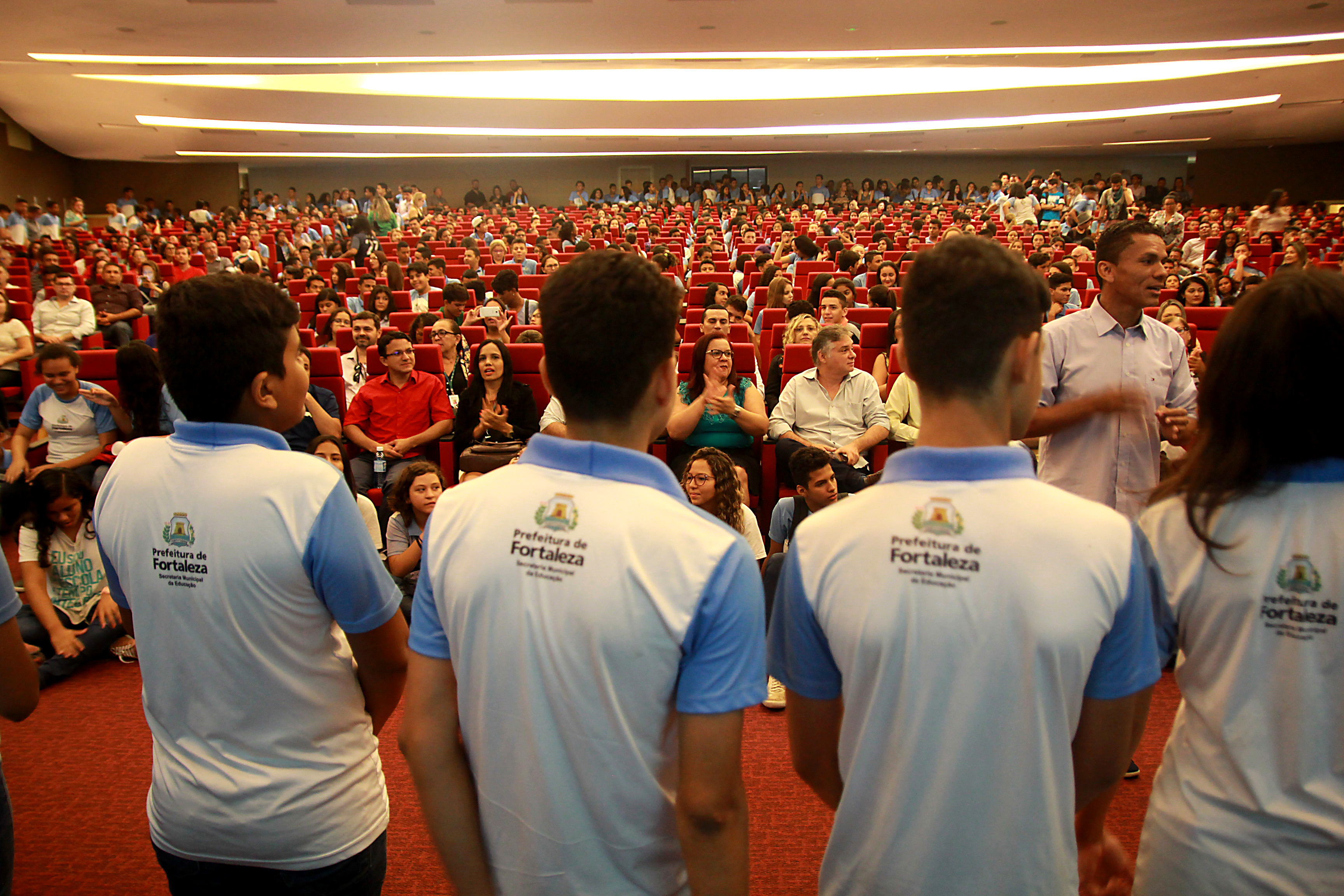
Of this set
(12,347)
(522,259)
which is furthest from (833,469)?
(522,259)

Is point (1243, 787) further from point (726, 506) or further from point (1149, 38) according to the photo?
point (1149, 38)

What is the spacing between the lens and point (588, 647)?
2.90ft

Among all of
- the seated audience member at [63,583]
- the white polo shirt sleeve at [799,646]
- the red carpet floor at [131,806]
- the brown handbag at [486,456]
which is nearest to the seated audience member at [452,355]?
the brown handbag at [486,456]

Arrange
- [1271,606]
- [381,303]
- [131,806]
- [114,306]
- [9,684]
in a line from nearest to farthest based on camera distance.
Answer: [1271,606] < [9,684] < [131,806] < [381,303] < [114,306]

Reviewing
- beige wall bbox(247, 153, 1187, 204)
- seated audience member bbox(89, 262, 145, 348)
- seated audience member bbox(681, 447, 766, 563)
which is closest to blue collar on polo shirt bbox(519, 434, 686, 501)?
seated audience member bbox(681, 447, 766, 563)

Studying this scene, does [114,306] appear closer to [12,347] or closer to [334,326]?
[12,347]

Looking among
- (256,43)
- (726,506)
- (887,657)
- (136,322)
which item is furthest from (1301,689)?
(256,43)

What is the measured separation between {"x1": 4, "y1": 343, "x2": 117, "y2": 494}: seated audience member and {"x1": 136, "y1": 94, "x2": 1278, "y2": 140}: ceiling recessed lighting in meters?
15.8

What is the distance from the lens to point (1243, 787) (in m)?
1.02

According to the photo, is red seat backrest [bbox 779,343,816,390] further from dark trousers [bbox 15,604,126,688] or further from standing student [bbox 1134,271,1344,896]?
standing student [bbox 1134,271,1344,896]

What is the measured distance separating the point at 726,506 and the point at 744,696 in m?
2.42

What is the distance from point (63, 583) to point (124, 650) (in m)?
0.36

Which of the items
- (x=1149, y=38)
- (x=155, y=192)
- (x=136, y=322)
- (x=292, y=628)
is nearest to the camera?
(x=292, y=628)

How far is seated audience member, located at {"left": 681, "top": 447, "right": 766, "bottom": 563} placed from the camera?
10.9 feet
